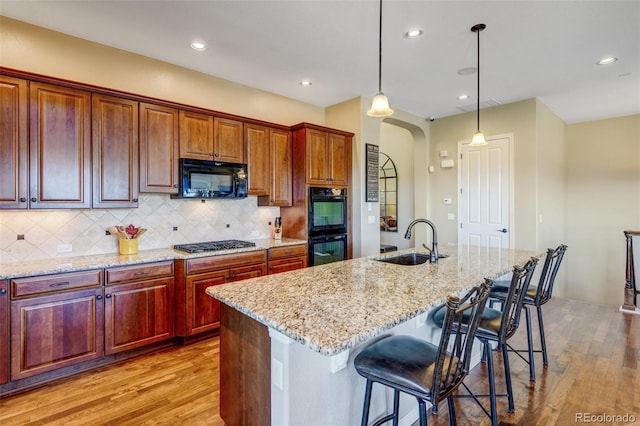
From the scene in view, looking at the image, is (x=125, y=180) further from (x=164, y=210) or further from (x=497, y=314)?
(x=497, y=314)

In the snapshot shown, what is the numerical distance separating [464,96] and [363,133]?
4.89 feet

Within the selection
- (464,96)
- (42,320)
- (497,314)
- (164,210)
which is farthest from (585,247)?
(42,320)

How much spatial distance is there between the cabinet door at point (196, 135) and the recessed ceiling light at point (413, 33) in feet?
6.89

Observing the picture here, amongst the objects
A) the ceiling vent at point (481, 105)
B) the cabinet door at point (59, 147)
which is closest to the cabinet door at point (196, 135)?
the cabinet door at point (59, 147)

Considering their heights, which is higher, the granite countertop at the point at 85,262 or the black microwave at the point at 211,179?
the black microwave at the point at 211,179

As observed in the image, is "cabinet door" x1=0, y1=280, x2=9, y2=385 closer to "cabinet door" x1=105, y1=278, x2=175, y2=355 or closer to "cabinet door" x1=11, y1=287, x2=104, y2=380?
"cabinet door" x1=11, y1=287, x2=104, y2=380

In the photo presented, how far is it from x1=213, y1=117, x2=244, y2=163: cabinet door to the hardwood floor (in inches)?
77.4

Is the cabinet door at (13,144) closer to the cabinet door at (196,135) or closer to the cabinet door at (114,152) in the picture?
the cabinet door at (114,152)

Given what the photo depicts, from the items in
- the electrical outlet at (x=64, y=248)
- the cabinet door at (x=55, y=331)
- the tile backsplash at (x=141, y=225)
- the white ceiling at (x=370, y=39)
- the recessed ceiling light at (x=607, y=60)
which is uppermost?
the recessed ceiling light at (x=607, y=60)

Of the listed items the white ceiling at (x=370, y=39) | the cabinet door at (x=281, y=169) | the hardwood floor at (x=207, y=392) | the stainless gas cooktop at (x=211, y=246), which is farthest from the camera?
the cabinet door at (x=281, y=169)

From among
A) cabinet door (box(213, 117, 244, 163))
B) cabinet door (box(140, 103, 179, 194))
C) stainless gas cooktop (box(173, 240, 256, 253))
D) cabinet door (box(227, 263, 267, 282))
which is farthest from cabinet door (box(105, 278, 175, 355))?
cabinet door (box(213, 117, 244, 163))

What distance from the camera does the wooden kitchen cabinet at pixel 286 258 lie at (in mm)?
3723

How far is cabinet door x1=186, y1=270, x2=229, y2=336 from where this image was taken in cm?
309

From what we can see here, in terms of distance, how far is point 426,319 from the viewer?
2.16 metres
